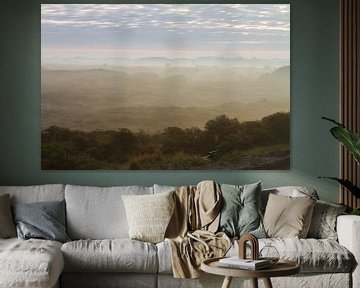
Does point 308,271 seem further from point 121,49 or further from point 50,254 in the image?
point 121,49

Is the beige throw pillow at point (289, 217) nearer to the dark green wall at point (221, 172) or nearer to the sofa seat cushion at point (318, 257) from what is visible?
the sofa seat cushion at point (318, 257)

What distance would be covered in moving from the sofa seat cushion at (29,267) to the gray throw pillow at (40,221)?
67 centimetres

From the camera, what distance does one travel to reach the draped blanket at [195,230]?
6.42 metres

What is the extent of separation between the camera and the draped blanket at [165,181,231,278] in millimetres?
6422

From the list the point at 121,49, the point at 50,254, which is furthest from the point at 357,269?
the point at 121,49

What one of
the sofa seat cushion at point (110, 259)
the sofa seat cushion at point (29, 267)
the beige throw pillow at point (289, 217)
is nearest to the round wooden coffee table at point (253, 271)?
the sofa seat cushion at point (110, 259)

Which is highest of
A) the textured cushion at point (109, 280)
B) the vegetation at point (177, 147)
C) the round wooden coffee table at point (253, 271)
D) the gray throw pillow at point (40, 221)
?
the vegetation at point (177, 147)

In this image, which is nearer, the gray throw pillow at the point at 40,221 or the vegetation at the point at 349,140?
the gray throw pillow at the point at 40,221

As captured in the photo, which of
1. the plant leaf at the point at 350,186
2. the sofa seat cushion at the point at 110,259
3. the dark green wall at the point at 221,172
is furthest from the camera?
the dark green wall at the point at 221,172

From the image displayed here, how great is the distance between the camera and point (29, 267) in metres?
5.80

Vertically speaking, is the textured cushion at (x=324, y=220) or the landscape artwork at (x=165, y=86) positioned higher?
the landscape artwork at (x=165, y=86)

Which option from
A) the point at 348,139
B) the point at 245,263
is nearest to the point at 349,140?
the point at 348,139

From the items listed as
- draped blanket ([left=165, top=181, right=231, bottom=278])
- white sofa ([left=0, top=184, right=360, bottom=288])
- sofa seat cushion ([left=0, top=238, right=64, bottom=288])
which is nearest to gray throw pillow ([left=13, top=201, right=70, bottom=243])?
white sofa ([left=0, top=184, right=360, bottom=288])

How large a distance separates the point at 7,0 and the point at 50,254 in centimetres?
276
